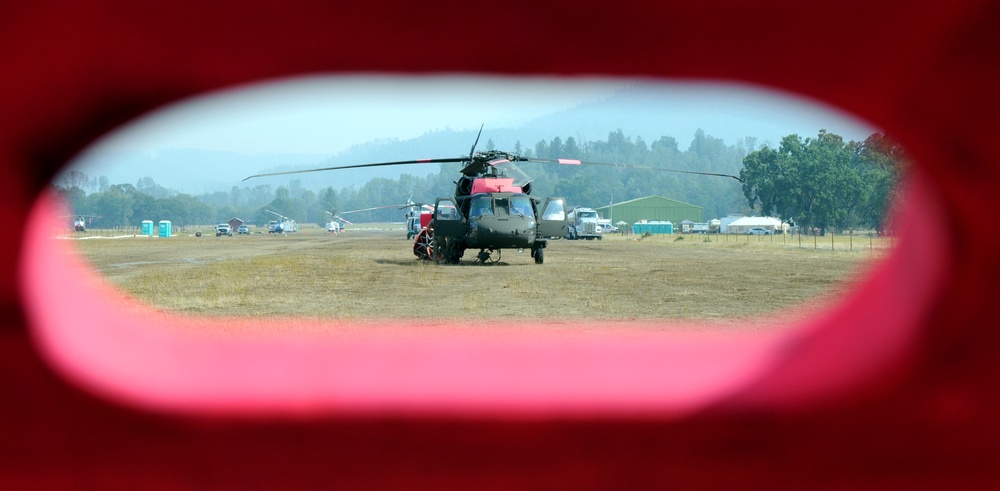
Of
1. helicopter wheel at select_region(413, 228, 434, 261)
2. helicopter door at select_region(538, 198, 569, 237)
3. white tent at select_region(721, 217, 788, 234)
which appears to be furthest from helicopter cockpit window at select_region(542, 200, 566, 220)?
white tent at select_region(721, 217, 788, 234)

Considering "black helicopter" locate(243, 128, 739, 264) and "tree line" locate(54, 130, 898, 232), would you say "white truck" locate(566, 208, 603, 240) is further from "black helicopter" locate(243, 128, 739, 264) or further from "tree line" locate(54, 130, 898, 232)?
"black helicopter" locate(243, 128, 739, 264)

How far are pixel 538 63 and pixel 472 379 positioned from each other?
1.35 feet

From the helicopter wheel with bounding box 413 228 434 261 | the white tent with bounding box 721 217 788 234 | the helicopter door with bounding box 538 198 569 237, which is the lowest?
the white tent with bounding box 721 217 788 234

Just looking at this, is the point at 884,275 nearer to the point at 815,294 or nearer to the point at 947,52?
the point at 947,52

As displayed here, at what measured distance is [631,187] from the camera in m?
58.1

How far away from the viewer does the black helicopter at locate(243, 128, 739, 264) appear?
13.8 m

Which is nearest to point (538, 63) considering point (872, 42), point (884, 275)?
point (872, 42)

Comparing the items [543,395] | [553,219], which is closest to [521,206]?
[553,219]

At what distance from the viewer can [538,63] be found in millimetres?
831

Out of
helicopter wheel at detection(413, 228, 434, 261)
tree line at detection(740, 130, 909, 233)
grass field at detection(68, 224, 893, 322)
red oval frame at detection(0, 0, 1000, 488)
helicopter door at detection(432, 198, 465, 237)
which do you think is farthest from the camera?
tree line at detection(740, 130, 909, 233)

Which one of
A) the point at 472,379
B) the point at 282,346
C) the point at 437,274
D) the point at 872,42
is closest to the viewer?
the point at 872,42

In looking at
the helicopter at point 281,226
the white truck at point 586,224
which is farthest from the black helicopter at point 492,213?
the helicopter at point 281,226

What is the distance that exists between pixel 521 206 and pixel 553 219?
2.64ft

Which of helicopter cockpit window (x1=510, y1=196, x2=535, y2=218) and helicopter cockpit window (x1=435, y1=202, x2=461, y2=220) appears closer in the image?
helicopter cockpit window (x1=510, y1=196, x2=535, y2=218)
